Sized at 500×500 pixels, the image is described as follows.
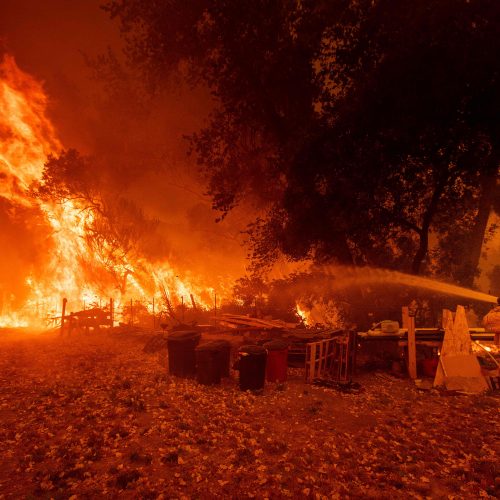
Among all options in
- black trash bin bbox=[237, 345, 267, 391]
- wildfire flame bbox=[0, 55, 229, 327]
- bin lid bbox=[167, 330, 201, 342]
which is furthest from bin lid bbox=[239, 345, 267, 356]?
wildfire flame bbox=[0, 55, 229, 327]

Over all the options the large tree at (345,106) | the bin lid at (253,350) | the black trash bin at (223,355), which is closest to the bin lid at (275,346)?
the bin lid at (253,350)

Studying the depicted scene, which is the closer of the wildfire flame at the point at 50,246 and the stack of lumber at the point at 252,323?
the stack of lumber at the point at 252,323

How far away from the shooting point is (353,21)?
52.3 feet

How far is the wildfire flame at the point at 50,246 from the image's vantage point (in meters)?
29.7

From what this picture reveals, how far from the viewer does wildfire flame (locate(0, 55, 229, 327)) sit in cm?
2969

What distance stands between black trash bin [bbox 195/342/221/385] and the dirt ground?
38 centimetres

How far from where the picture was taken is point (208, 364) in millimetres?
11375

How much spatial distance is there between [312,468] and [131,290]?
28.0 m

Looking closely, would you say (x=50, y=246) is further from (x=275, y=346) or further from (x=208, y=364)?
(x=275, y=346)

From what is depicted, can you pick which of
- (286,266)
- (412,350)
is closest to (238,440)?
(412,350)

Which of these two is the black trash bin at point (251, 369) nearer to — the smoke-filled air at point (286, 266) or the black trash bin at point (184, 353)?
the smoke-filled air at point (286, 266)

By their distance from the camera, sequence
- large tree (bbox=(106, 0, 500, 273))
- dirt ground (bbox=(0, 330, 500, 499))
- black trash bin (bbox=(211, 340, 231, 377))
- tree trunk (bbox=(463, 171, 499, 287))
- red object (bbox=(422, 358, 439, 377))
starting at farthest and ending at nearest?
tree trunk (bbox=(463, 171, 499, 287)) < large tree (bbox=(106, 0, 500, 273)) < red object (bbox=(422, 358, 439, 377)) < black trash bin (bbox=(211, 340, 231, 377)) < dirt ground (bbox=(0, 330, 500, 499))

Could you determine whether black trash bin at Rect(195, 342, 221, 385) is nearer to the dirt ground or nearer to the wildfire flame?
the dirt ground

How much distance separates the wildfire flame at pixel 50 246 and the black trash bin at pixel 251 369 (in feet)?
65.5
